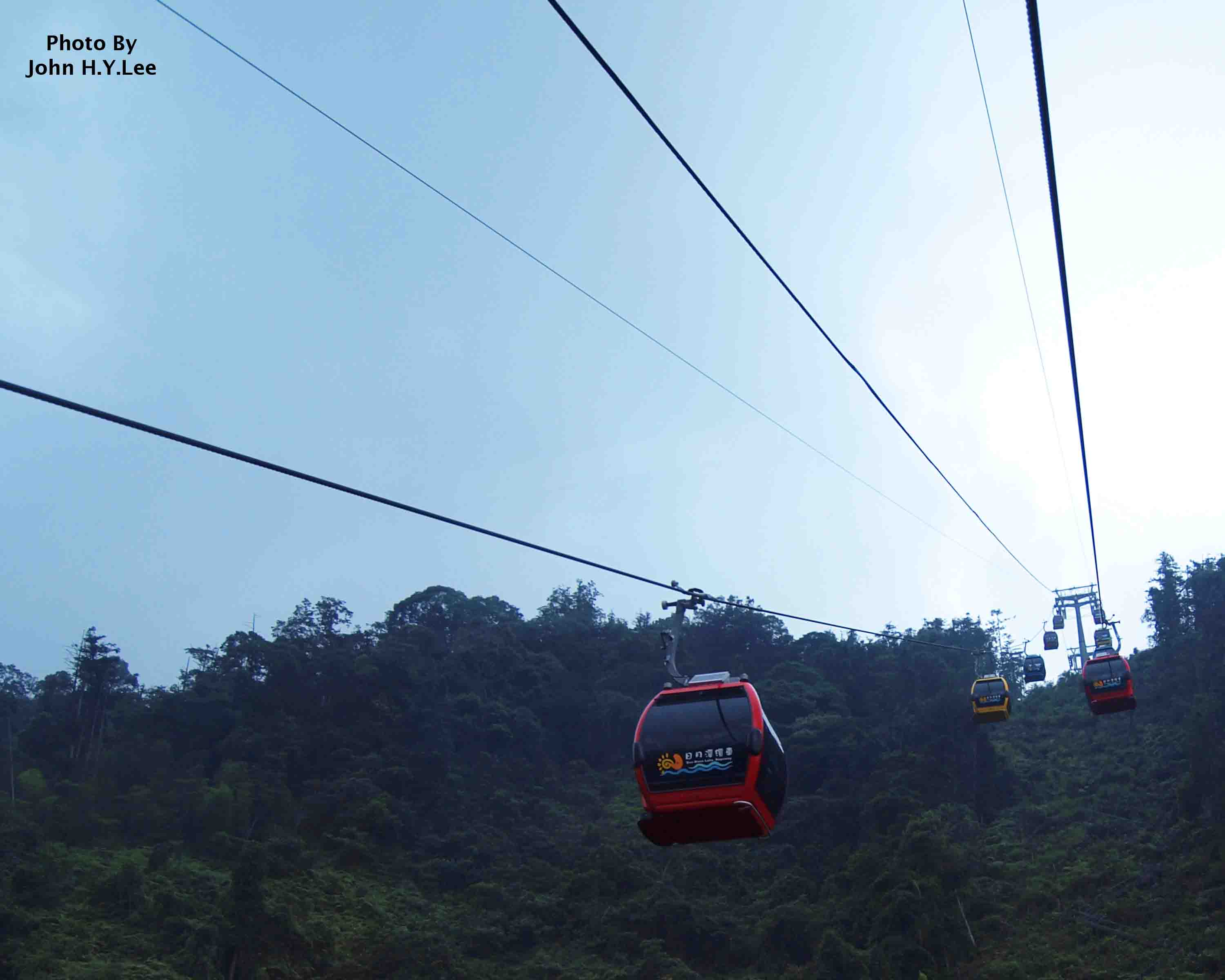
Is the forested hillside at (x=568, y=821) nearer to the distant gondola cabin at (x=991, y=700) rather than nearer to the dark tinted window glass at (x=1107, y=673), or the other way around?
the distant gondola cabin at (x=991, y=700)

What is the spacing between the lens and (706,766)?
11.8 meters

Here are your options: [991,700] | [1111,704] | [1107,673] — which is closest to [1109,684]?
[1107,673]

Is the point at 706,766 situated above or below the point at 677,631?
below

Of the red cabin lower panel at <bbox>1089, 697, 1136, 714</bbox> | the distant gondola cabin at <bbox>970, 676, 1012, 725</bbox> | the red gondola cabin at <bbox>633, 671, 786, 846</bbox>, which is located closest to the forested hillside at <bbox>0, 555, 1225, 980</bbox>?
the distant gondola cabin at <bbox>970, 676, 1012, 725</bbox>

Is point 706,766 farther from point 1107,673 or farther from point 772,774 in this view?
point 1107,673

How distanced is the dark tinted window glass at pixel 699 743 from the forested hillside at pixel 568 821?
24.9 m

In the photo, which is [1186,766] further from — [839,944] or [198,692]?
[198,692]

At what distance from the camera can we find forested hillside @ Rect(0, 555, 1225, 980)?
36.9 m

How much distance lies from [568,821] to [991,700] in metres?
24.1

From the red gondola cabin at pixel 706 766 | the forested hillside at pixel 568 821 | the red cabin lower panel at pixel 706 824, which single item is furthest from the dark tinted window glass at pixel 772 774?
the forested hillside at pixel 568 821

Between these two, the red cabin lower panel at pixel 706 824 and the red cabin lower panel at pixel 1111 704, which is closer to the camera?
the red cabin lower panel at pixel 706 824

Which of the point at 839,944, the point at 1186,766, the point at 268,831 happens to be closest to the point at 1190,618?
the point at 1186,766

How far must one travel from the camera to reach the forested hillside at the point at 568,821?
3688 centimetres

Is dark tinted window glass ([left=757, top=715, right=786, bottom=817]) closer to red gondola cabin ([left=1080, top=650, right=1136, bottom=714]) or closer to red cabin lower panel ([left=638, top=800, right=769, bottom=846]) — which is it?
red cabin lower panel ([left=638, top=800, right=769, bottom=846])
